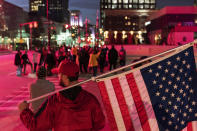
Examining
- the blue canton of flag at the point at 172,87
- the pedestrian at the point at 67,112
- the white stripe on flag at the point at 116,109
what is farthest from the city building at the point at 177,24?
the pedestrian at the point at 67,112

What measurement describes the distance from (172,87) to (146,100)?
1.11ft

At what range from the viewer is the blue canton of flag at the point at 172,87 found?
283 cm

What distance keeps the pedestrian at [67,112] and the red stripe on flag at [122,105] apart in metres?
0.36

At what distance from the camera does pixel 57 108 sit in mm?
2424

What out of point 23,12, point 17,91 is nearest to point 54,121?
point 17,91

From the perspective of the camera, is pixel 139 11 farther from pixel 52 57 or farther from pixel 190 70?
pixel 190 70

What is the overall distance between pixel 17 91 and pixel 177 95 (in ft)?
30.3

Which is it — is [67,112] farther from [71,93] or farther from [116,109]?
[116,109]

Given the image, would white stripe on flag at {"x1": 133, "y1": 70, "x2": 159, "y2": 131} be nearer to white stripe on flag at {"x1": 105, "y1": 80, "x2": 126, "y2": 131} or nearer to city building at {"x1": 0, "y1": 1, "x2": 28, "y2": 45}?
white stripe on flag at {"x1": 105, "y1": 80, "x2": 126, "y2": 131}

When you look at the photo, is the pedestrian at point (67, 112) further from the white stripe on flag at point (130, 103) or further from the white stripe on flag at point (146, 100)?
the white stripe on flag at point (146, 100)

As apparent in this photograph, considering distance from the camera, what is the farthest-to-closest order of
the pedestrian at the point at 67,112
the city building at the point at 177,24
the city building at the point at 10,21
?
the city building at the point at 10,21, the city building at the point at 177,24, the pedestrian at the point at 67,112

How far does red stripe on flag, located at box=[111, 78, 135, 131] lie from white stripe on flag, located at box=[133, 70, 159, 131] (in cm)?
21

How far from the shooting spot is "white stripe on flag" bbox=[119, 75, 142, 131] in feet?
9.26

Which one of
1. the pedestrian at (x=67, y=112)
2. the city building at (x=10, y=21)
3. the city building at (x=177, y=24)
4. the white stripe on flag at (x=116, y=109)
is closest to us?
the pedestrian at (x=67, y=112)
